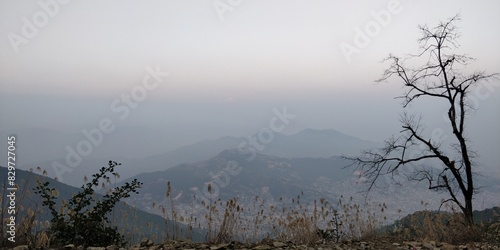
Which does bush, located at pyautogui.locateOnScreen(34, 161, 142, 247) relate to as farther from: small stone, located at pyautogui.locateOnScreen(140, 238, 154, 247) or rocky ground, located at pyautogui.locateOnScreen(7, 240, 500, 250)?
rocky ground, located at pyautogui.locateOnScreen(7, 240, 500, 250)

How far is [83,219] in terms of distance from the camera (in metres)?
6.92

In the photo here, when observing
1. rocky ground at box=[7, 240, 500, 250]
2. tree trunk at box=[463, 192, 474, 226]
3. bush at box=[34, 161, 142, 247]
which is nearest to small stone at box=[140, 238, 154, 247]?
rocky ground at box=[7, 240, 500, 250]

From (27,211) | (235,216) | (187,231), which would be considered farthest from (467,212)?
(27,211)

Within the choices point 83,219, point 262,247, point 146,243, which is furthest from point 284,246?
point 83,219

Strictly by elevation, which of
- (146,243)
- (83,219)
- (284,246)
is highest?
(83,219)

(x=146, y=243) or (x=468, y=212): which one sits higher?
(x=468, y=212)

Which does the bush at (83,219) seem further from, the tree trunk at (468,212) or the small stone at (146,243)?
the tree trunk at (468,212)

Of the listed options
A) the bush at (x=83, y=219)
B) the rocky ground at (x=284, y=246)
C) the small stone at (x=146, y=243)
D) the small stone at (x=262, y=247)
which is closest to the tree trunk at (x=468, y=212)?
the rocky ground at (x=284, y=246)

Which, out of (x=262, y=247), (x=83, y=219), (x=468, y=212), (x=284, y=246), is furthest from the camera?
(x=468, y=212)

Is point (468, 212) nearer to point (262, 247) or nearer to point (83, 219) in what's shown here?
point (262, 247)

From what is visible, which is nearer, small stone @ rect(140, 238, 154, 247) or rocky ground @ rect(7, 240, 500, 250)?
rocky ground @ rect(7, 240, 500, 250)

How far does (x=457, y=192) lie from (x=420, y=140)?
2.15m

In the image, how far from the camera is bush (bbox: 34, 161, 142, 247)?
670cm

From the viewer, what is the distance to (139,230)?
24.8 ft
